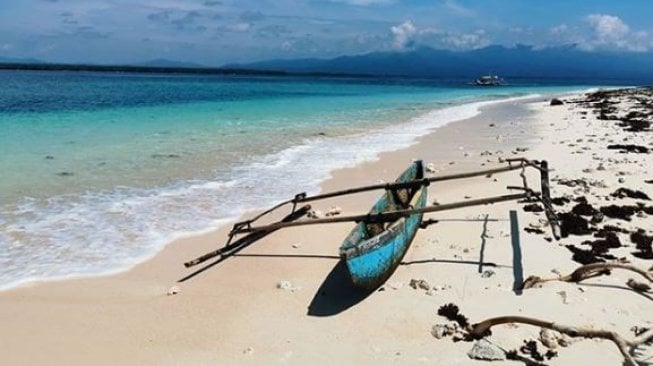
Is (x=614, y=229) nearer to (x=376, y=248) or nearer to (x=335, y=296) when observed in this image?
(x=376, y=248)

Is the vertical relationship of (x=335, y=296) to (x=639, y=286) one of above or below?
below

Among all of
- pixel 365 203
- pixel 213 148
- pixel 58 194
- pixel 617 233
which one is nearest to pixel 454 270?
pixel 617 233

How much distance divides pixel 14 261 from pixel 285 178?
6733 mm

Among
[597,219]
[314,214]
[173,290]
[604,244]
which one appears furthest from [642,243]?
[173,290]

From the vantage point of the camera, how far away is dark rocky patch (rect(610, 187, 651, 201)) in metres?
10.8

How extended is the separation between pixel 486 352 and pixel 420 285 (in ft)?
5.50

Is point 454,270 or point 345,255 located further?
point 454,270

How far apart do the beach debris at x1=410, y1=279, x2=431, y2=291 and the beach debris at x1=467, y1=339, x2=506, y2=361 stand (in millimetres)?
1484

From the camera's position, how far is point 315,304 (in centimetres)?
666

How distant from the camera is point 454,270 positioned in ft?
24.7

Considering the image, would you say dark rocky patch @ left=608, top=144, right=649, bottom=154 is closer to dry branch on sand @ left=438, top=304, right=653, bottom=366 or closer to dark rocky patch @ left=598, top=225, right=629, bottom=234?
dark rocky patch @ left=598, top=225, right=629, bottom=234

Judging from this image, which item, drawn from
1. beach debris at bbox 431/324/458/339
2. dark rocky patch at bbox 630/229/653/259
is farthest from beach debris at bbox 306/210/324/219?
dark rocky patch at bbox 630/229/653/259

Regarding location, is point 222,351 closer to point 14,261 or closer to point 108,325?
point 108,325

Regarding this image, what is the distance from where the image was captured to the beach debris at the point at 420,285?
6940 mm
